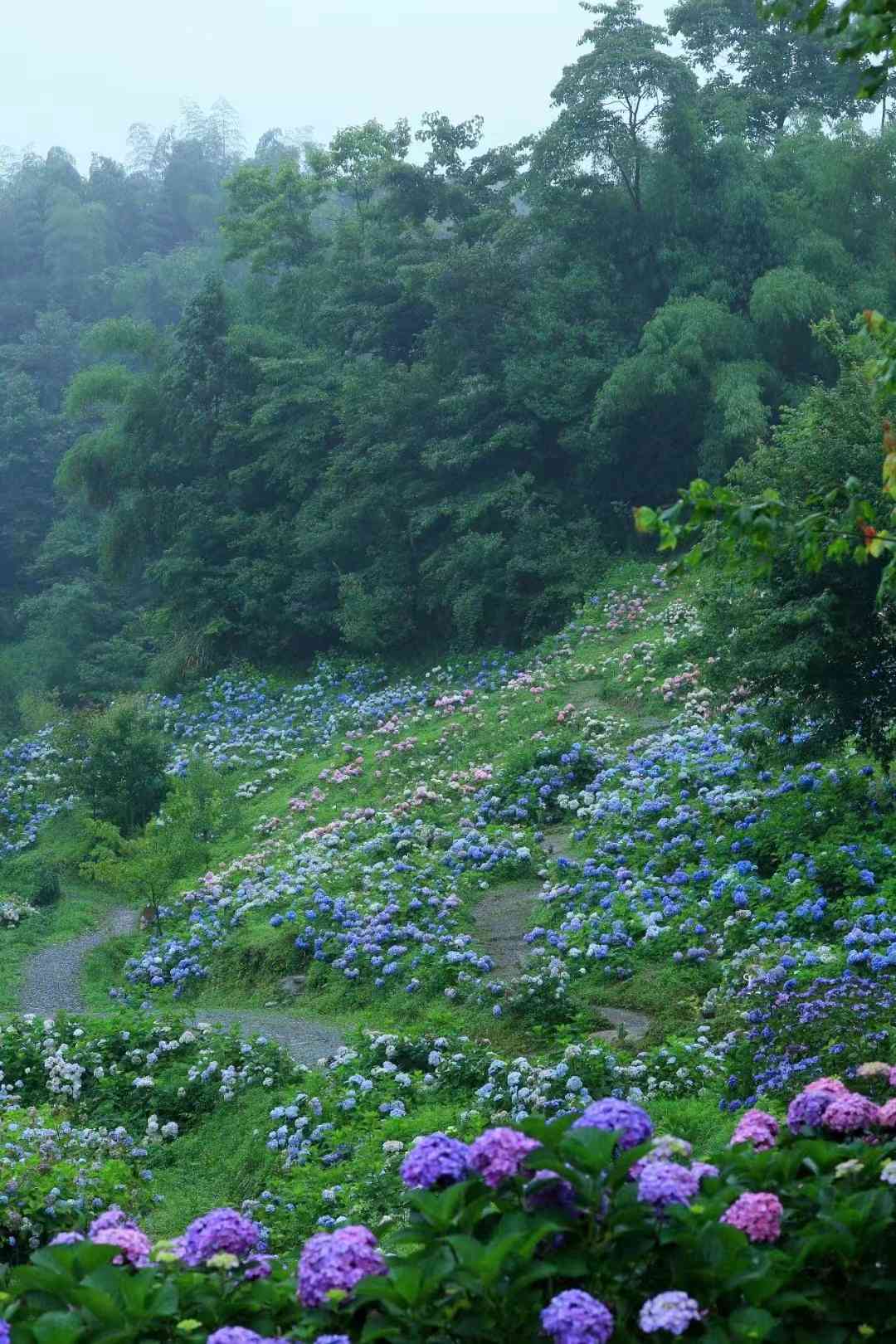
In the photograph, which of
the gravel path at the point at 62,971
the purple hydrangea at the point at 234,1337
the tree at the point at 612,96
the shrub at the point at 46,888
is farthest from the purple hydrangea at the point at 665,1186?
the tree at the point at 612,96

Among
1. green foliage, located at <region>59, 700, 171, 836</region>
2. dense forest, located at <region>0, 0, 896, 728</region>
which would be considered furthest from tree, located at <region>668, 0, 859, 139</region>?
green foliage, located at <region>59, 700, 171, 836</region>

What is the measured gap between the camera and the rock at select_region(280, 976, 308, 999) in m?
11.0

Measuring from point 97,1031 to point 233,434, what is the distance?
63.7 ft

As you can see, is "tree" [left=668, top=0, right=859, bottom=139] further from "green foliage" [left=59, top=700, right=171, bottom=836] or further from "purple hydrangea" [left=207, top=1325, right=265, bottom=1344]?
"purple hydrangea" [left=207, top=1325, right=265, bottom=1344]

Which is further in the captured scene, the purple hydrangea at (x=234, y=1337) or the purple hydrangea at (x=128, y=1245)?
the purple hydrangea at (x=128, y=1245)

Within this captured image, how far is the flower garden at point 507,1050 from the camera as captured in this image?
105 inches

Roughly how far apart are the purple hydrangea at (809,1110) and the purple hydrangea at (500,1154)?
0.67 meters

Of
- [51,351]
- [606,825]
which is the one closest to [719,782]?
[606,825]

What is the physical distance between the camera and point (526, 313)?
79.5ft

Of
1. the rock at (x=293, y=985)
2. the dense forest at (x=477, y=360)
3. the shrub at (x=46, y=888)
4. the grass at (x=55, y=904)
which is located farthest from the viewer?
the dense forest at (x=477, y=360)

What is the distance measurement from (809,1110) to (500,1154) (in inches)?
30.6

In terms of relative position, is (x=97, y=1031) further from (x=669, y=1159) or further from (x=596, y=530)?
(x=596, y=530)

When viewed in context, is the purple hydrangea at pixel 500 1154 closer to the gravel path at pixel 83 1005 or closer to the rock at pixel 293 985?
the gravel path at pixel 83 1005

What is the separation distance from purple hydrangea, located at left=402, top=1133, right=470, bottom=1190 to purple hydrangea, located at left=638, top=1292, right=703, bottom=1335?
1.70 ft
